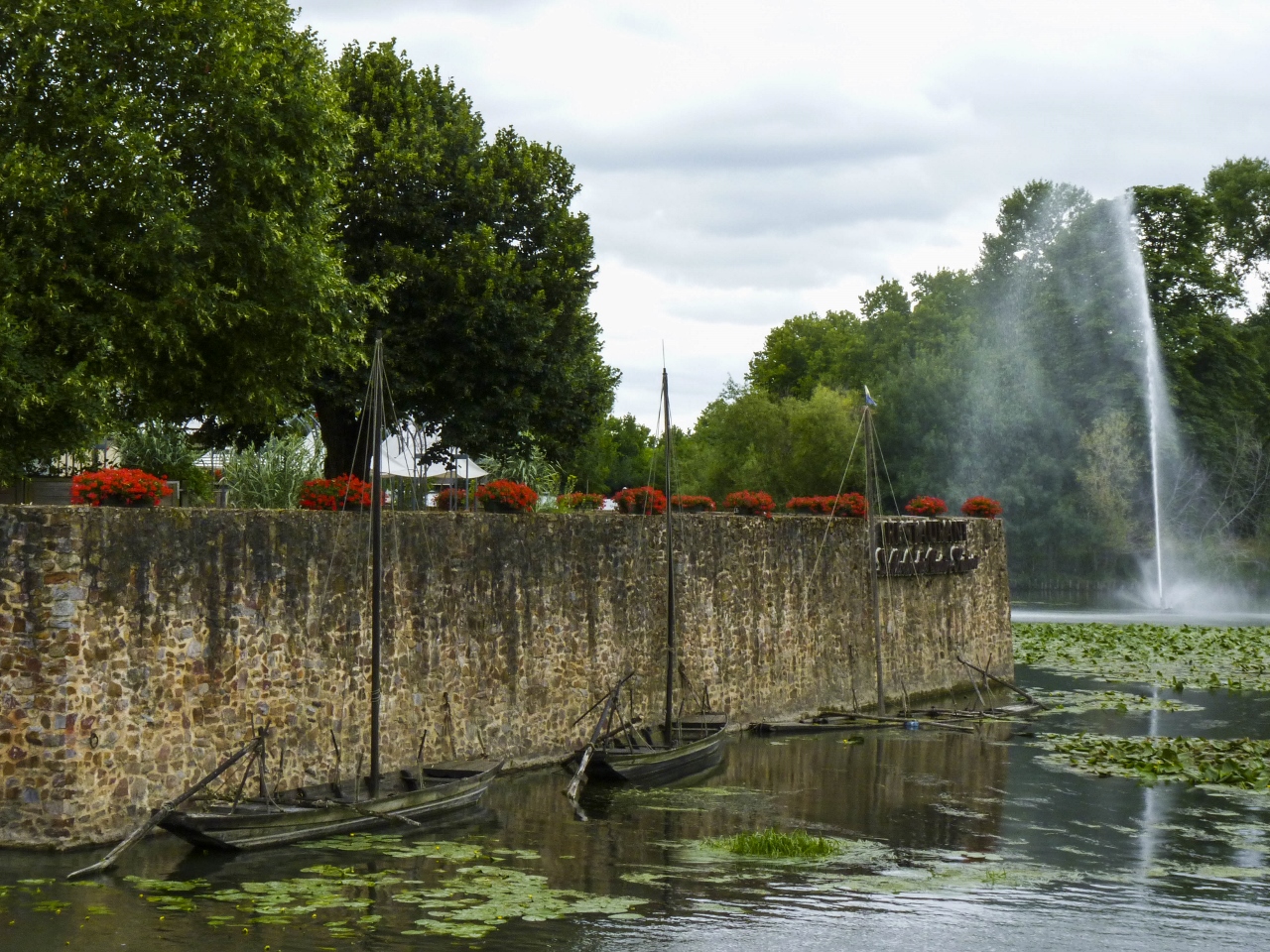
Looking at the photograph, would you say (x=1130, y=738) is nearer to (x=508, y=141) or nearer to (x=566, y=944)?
(x=566, y=944)

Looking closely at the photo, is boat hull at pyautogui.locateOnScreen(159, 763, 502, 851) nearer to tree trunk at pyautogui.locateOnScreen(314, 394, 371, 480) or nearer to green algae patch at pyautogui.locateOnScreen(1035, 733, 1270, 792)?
green algae patch at pyautogui.locateOnScreen(1035, 733, 1270, 792)

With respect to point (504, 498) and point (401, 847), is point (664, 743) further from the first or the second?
point (401, 847)

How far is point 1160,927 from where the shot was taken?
46.6 feet

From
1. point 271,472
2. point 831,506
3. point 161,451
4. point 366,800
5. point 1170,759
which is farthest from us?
point 161,451

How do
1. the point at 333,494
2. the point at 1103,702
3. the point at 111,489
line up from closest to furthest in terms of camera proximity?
the point at 111,489 → the point at 333,494 → the point at 1103,702

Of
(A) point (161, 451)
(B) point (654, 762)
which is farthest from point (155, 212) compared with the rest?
(A) point (161, 451)

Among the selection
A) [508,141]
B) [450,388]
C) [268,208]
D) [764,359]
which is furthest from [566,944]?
[764,359]


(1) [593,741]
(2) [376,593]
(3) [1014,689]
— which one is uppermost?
(2) [376,593]

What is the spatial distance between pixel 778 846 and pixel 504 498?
7.03 metres

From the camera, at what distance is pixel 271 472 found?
33.8 meters

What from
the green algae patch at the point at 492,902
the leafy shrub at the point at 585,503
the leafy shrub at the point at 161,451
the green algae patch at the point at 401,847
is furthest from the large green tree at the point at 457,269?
the green algae patch at the point at 492,902

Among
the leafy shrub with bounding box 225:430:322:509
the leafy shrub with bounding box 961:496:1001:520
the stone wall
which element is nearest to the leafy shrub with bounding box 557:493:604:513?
the stone wall

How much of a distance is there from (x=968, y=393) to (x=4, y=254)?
174 ft

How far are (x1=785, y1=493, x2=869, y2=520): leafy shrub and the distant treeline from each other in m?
33.6
